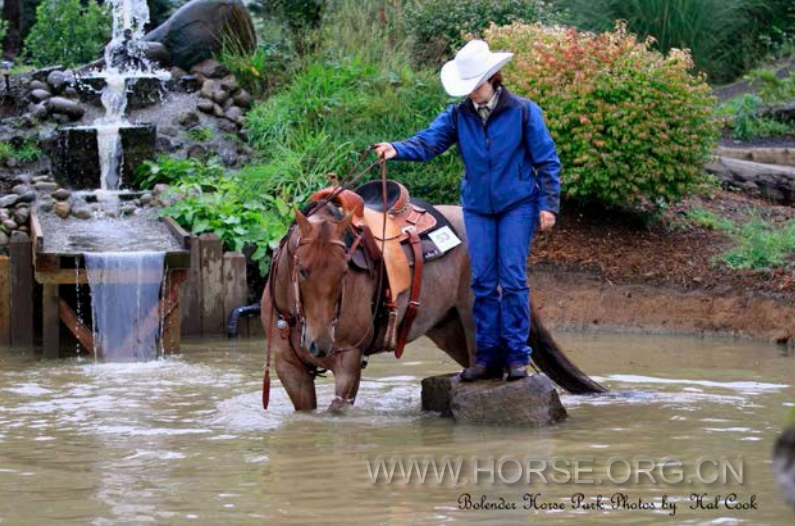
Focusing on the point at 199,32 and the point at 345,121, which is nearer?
the point at 345,121

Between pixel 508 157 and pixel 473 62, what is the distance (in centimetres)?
63

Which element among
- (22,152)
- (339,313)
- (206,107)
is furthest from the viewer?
(206,107)

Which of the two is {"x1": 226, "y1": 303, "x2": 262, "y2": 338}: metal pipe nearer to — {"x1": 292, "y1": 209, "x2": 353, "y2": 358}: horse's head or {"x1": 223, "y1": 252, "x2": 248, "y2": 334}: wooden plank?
{"x1": 223, "y1": 252, "x2": 248, "y2": 334}: wooden plank

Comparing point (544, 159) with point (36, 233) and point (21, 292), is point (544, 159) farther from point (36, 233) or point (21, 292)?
point (21, 292)

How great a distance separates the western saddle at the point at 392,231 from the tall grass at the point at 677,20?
12945 millimetres

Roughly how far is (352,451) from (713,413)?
2.71m

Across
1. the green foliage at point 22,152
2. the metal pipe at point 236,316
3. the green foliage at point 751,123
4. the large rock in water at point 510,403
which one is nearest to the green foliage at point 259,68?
the green foliage at point 22,152

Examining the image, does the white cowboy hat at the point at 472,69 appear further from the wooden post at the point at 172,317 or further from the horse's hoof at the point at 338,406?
the wooden post at the point at 172,317

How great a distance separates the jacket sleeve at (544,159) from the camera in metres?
7.84

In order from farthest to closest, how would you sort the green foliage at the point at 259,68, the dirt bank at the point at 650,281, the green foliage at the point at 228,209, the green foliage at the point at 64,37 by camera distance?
the green foliage at the point at 64,37
the green foliage at the point at 259,68
the green foliage at the point at 228,209
the dirt bank at the point at 650,281

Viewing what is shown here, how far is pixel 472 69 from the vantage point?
787cm

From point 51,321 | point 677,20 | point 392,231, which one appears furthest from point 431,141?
point 677,20

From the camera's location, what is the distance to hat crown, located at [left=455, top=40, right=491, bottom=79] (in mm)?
7852

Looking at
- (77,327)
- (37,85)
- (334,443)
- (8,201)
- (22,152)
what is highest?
(37,85)
